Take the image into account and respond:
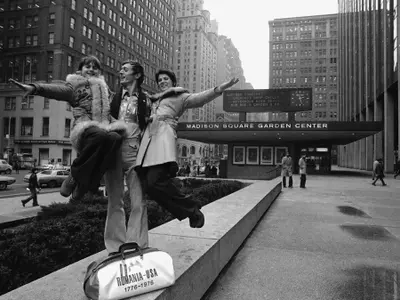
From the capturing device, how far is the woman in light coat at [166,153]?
8.87 ft

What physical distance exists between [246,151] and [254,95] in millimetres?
5955

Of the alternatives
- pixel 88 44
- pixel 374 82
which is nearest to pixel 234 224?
pixel 374 82

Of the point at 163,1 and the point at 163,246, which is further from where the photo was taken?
the point at 163,1

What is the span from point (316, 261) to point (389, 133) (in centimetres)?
3461

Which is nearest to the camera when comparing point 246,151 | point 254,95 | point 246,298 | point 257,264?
point 246,298

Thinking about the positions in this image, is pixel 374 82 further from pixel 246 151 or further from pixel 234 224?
pixel 234 224

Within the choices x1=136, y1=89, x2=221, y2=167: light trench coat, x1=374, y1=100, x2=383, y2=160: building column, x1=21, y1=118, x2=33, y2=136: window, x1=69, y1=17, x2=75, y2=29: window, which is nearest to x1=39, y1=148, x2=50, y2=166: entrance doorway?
x1=21, y1=118, x2=33, y2=136: window

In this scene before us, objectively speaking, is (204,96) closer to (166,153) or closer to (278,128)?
(166,153)

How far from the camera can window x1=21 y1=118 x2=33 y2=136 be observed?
159 feet

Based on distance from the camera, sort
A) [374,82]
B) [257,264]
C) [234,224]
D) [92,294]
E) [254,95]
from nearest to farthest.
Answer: [92,294], [257,264], [234,224], [254,95], [374,82]

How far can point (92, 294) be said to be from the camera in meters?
2.04

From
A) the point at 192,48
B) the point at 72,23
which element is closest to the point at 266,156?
the point at 72,23

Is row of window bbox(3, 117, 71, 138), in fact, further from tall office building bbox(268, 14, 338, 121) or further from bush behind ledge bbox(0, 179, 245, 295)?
tall office building bbox(268, 14, 338, 121)

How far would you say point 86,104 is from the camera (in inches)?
107
